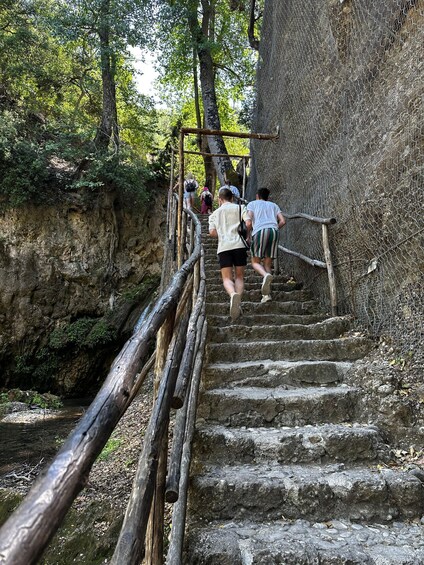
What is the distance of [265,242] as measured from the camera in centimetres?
468

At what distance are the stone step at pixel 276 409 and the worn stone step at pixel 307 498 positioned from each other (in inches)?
23.4

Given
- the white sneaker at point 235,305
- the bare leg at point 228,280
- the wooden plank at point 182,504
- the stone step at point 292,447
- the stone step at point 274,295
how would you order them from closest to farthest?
the wooden plank at point 182,504
the stone step at point 292,447
the white sneaker at point 235,305
the bare leg at point 228,280
the stone step at point 274,295

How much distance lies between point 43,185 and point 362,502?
1030 cm

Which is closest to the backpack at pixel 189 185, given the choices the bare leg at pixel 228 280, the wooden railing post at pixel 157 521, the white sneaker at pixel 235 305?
the bare leg at pixel 228 280

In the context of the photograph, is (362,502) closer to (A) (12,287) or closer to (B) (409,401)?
(B) (409,401)

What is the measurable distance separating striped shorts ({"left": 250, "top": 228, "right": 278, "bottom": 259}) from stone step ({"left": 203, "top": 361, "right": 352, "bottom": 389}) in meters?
1.81

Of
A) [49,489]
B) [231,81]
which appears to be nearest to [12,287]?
[49,489]

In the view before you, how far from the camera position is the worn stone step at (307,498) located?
2107 mm

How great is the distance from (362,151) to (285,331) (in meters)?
2.00

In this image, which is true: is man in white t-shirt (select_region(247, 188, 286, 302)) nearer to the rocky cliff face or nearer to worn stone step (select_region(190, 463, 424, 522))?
worn stone step (select_region(190, 463, 424, 522))

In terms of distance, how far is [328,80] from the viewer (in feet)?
15.4

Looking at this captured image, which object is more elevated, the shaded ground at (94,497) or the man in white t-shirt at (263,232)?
the man in white t-shirt at (263,232)

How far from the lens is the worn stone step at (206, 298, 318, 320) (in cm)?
446

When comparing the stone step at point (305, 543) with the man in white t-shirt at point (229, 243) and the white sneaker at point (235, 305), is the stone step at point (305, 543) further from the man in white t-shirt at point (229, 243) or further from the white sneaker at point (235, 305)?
the man in white t-shirt at point (229, 243)
